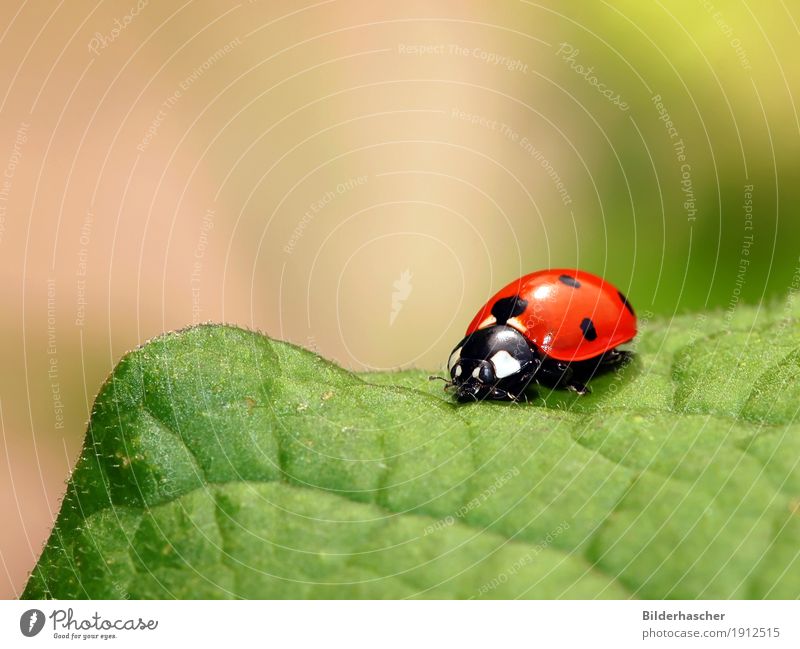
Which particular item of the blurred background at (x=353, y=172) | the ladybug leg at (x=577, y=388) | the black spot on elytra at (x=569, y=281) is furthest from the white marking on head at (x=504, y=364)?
the blurred background at (x=353, y=172)

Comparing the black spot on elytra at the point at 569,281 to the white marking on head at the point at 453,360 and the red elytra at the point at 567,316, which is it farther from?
the white marking on head at the point at 453,360

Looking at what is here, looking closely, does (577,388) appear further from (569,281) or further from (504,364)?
(569,281)

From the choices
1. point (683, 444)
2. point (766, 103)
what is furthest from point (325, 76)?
point (683, 444)

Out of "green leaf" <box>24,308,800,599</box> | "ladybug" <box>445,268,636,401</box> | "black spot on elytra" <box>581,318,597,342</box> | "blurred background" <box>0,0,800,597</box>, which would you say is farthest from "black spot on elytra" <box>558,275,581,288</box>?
"green leaf" <box>24,308,800,599</box>

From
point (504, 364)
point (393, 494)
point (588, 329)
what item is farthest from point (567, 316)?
point (393, 494)

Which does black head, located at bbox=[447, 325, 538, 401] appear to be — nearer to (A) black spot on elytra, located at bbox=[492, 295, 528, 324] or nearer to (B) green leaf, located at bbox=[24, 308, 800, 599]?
(A) black spot on elytra, located at bbox=[492, 295, 528, 324]

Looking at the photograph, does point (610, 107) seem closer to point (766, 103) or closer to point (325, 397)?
point (766, 103)
